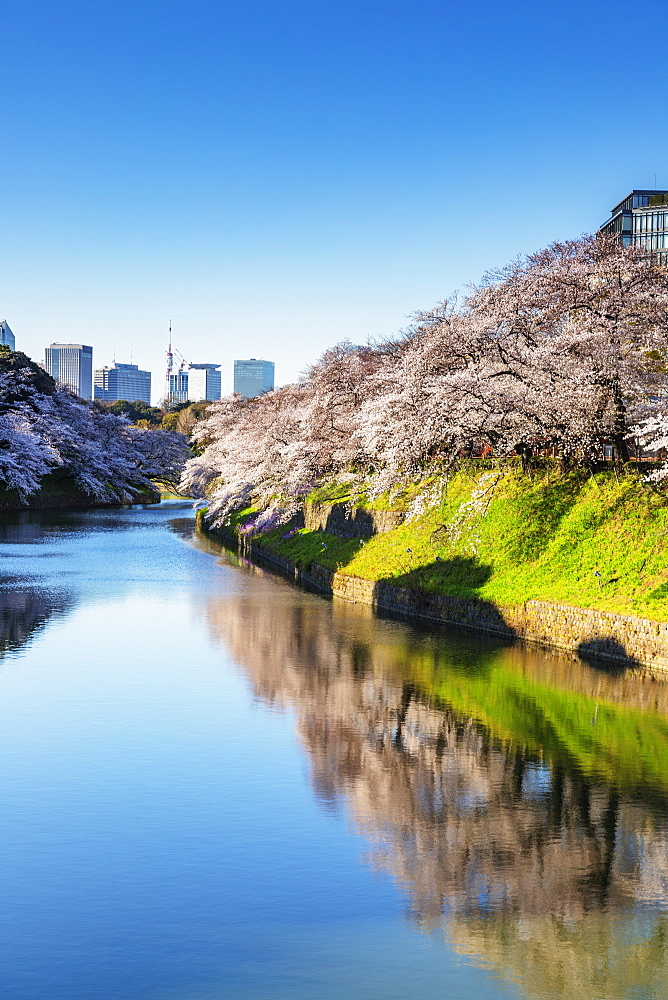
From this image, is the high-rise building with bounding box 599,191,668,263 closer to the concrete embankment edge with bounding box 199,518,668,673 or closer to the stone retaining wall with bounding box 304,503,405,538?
the stone retaining wall with bounding box 304,503,405,538

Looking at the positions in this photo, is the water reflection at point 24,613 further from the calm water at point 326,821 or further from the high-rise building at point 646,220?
the high-rise building at point 646,220

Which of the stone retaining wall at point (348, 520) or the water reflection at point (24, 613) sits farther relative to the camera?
the stone retaining wall at point (348, 520)

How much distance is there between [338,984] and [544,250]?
96.5ft

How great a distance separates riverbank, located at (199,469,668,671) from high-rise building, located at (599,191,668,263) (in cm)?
9618

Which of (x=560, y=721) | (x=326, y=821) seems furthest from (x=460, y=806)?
(x=560, y=721)

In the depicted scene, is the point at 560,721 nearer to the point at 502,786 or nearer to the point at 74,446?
the point at 502,786

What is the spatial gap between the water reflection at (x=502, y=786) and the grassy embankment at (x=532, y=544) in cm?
263

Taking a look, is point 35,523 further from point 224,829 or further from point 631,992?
point 631,992

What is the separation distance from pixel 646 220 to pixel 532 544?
10686 cm

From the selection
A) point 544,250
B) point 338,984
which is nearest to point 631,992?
point 338,984

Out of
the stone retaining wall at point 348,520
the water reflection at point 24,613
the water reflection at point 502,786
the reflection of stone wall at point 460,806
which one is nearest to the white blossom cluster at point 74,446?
the stone retaining wall at point 348,520

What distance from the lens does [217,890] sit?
10.7 metres

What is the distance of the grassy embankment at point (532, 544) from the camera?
25.7m

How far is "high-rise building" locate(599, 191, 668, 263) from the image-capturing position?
401 ft
